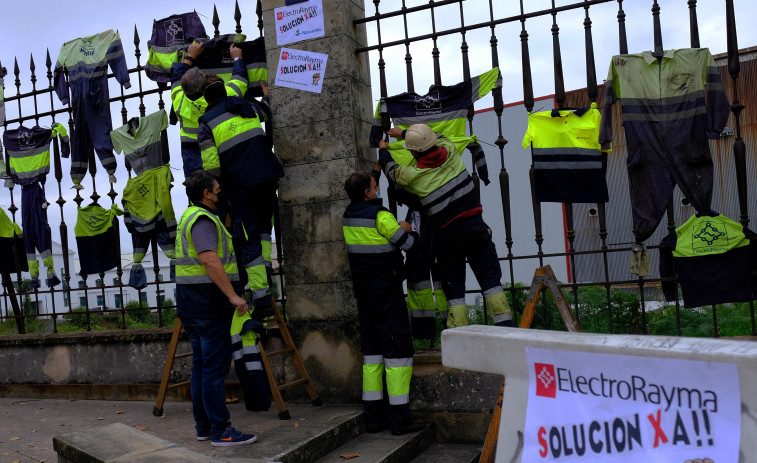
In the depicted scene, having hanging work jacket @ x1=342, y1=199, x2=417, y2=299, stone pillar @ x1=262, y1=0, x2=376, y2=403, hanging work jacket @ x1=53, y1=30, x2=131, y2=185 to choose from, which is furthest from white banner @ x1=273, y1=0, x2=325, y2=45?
hanging work jacket @ x1=53, y1=30, x2=131, y2=185

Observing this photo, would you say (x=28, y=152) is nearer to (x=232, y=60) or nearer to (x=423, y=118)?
(x=232, y=60)

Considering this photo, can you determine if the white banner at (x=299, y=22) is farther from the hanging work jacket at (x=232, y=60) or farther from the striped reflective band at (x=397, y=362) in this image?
the striped reflective band at (x=397, y=362)

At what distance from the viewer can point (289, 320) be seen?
607 cm

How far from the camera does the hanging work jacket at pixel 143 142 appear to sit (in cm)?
709

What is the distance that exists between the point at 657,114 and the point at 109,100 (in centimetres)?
559

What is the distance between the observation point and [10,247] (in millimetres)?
8469

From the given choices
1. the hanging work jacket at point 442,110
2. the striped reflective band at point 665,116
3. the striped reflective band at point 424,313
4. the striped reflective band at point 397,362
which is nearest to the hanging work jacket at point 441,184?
the hanging work jacket at point 442,110

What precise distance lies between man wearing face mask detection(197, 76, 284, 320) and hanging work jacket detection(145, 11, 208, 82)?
4.42ft

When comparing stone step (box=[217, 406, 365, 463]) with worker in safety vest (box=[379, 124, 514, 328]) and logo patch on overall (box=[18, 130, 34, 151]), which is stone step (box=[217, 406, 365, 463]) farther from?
logo patch on overall (box=[18, 130, 34, 151])

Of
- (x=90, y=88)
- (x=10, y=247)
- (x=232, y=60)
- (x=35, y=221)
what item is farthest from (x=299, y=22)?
(x=10, y=247)

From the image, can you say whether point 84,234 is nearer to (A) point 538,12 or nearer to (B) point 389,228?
(B) point 389,228

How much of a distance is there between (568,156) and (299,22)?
2618 millimetres

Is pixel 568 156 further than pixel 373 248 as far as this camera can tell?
Yes

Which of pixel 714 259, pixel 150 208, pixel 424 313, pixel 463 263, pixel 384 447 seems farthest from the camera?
pixel 150 208
